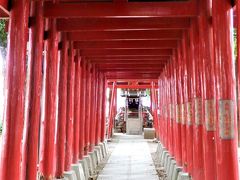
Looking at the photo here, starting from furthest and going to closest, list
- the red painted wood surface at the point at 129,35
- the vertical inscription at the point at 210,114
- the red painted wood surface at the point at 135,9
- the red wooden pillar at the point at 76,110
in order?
the red wooden pillar at the point at 76,110, the red painted wood surface at the point at 129,35, the red painted wood surface at the point at 135,9, the vertical inscription at the point at 210,114

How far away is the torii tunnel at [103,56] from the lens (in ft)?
12.8

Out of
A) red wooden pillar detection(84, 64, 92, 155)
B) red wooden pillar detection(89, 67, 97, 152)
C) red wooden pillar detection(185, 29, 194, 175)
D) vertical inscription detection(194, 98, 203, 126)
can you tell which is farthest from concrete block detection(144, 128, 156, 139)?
vertical inscription detection(194, 98, 203, 126)

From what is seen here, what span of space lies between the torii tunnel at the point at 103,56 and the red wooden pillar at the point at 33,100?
14 millimetres

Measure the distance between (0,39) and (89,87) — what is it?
5617 millimetres

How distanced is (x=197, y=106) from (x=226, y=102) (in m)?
1.62

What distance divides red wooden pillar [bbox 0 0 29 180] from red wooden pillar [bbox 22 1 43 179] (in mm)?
643

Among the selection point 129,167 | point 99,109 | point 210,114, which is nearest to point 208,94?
point 210,114

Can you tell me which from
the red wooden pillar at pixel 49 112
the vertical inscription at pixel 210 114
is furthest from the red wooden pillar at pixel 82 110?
the vertical inscription at pixel 210 114

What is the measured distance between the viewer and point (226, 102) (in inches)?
151

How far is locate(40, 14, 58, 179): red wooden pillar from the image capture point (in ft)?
19.1

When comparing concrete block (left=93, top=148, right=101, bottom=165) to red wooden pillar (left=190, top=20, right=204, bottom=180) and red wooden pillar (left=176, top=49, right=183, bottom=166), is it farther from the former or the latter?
red wooden pillar (left=190, top=20, right=204, bottom=180)

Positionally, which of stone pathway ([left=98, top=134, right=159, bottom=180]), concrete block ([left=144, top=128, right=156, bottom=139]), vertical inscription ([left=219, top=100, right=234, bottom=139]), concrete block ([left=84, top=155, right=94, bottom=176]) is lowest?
stone pathway ([left=98, top=134, right=159, bottom=180])

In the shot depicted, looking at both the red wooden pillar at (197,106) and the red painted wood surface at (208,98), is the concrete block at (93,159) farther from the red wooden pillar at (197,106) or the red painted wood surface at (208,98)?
the red painted wood surface at (208,98)

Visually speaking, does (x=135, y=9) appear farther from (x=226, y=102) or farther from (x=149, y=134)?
(x=149, y=134)
